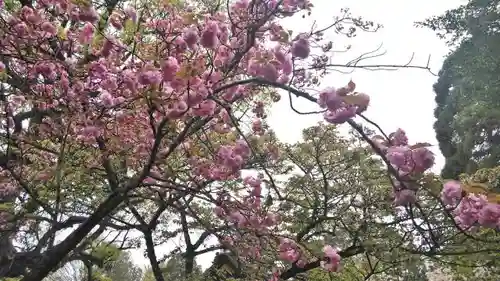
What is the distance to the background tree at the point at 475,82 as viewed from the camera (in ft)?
33.8

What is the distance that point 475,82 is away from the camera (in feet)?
35.2

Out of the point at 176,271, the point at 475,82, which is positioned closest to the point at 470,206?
the point at 176,271

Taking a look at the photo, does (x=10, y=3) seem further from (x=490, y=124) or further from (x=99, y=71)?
(x=490, y=124)

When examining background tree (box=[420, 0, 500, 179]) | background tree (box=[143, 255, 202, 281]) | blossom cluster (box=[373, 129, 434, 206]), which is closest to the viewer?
blossom cluster (box=[373, 129, 434, 206])

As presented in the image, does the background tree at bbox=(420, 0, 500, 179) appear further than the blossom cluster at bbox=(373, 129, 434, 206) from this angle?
Yes

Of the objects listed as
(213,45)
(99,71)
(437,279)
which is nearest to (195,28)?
(213,45)

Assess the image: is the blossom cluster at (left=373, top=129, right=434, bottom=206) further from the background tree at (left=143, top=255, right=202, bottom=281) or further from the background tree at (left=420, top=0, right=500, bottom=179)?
the background tree at (left=420, top=0, right=500, bottom=179)

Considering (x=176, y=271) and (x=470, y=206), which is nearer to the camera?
(x=470, y=206)

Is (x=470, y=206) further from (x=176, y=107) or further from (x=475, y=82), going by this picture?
(x=475, y=82)

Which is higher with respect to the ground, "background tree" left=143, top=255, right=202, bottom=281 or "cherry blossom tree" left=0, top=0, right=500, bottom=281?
"background tree" left=143, top=255, right=202, bottom=281

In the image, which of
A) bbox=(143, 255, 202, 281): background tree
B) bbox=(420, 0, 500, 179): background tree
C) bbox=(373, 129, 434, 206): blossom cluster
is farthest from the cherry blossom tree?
bbox=(420, 0, 500, 179): background tree

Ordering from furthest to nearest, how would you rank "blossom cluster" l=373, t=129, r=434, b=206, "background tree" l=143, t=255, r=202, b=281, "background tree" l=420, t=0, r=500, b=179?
"background tree" l=420, t=0, r=500, b=179 → "background tree" l=143, t=255, r=202, b=281 → "blossom cluster" l=373, t=129, r=434, b=206

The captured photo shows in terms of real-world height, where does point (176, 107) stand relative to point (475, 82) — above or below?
below

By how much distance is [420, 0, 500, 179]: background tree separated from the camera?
10.3 metres
